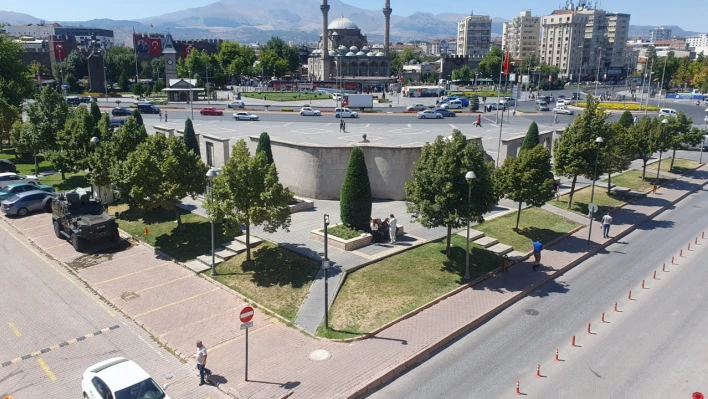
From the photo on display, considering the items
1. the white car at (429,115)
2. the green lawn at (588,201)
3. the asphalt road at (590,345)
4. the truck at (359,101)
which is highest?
the truck at (359,101)

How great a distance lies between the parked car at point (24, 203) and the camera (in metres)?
28.2

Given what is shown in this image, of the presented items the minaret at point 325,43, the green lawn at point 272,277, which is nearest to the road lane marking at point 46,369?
the green lawn at point 272,277

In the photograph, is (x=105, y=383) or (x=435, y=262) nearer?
(x=105, y=383)

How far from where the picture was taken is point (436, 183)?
20719mm

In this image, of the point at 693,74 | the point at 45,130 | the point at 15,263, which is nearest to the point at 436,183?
the point at 15,263

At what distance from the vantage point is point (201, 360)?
14047 millimetres

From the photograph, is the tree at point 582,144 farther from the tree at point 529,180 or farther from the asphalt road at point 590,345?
the asphalt road at point 590,345

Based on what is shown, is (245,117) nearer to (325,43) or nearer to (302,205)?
(302,205)

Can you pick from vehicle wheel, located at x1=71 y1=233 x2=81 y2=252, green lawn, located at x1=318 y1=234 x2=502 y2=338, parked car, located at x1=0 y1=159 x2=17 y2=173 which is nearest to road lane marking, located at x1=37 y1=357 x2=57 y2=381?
green lawn, located at x1=318 y1=234 x2=502 y2=338

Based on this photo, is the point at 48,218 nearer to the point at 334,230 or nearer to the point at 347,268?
the point at 334,230

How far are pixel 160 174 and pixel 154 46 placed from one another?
13397 cm

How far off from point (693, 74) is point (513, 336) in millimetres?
130879

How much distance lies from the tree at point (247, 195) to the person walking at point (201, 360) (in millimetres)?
6847

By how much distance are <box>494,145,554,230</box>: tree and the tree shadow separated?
9895 millimetres
